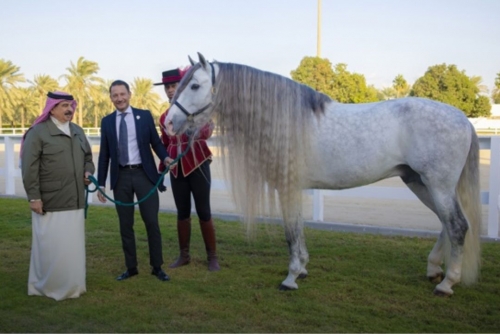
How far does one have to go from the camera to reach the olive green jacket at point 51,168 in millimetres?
3941

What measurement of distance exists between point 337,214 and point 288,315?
4333mm

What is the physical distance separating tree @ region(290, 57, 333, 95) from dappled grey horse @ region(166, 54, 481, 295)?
90.8 feet

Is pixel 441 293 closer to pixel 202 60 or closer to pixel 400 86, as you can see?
pixel 202 60

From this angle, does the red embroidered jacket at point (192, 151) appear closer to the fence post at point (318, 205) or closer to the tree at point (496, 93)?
the fence post at point (318, 205)

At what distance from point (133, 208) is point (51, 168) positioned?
86 cm

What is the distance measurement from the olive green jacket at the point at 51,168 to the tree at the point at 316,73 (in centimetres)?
2818

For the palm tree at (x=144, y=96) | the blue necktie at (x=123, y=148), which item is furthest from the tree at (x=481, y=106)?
the blue necktie at (x=123, y=148)

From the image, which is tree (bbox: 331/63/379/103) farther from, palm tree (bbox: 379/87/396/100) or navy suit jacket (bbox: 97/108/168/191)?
navy suit jacket (bbox: 97/108/168/191)

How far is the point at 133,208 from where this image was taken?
15.2 feet

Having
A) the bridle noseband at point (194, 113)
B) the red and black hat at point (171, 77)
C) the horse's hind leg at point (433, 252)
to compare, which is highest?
the red and black hat at point (171, 77)

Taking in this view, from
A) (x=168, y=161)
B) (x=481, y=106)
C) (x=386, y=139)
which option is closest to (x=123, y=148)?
(x=168, y=161)

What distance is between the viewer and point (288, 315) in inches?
143

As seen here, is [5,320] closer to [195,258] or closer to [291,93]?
[195,258]

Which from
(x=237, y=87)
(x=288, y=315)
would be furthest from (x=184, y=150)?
(x=288, y=315)
